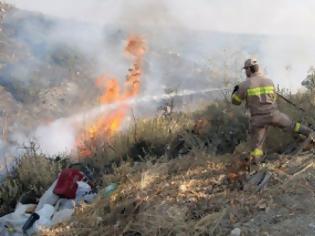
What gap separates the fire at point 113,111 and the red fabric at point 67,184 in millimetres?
1349

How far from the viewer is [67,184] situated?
6781mm

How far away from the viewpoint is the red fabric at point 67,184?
22.0ft

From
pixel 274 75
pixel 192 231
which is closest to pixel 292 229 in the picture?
pixel 192 231

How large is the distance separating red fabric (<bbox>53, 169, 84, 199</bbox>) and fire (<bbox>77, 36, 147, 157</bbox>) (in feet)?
4.43

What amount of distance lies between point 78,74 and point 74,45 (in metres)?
2.11

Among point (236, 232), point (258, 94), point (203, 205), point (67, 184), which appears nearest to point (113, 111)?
point (67, 184)

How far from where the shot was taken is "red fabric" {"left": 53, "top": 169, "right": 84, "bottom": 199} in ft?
22.0

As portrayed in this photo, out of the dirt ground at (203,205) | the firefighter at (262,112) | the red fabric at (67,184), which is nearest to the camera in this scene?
the dirt ground at (203,205)

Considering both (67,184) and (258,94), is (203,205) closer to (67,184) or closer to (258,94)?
(258,94)

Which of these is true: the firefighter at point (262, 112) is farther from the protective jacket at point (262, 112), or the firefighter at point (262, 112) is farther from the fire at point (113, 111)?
the fire at point (113, 111)

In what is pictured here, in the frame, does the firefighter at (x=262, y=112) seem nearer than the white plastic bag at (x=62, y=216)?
No

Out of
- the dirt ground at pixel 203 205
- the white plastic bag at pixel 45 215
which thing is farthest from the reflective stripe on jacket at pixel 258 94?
the white plastic bag at pixel 45 215

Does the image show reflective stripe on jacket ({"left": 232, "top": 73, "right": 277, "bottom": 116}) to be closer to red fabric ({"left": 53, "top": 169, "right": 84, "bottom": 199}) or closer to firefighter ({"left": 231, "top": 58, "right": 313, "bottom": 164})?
firefighter ({"left": 231, "top": 58, "right": 313, "bottom": 164})

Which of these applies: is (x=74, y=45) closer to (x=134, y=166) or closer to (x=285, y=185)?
(x=134, y=166)
